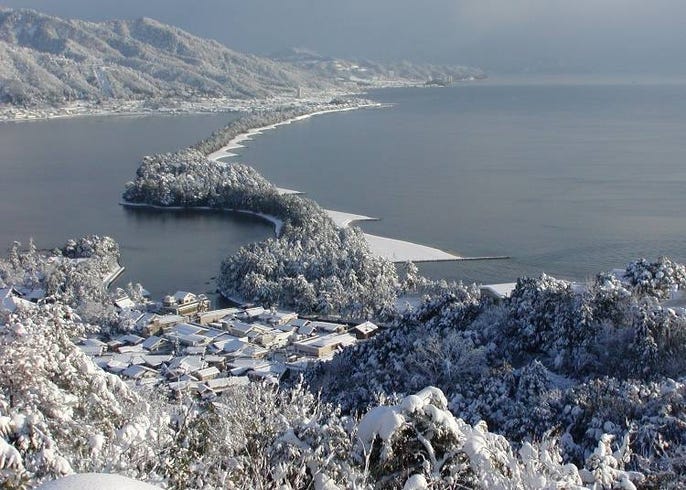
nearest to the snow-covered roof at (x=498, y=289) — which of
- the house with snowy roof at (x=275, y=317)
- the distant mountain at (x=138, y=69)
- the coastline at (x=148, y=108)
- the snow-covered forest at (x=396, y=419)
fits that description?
the house with snowy roof at (x=275, y=317)

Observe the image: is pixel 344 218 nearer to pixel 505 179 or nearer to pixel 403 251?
pixel 403 251

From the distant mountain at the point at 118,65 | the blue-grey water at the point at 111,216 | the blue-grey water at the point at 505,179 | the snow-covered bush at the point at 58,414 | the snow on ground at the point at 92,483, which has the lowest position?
the blue-grey water at the point at 111,216

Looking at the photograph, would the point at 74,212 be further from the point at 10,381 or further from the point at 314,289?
the point at 10,381

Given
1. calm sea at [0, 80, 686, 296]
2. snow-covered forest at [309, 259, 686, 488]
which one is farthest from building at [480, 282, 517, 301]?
snow-covered forest at [309, 259, 686, 488]

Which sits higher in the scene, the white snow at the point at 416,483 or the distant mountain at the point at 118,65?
the distant mountain at the point at 118,65

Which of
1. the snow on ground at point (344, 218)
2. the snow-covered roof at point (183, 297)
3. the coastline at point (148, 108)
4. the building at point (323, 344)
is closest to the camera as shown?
the building at point (323, 344)

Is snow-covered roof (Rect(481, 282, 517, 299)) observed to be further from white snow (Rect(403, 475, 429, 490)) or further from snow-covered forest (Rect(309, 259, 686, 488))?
white snow (Rect(403, 475, 429, 490))

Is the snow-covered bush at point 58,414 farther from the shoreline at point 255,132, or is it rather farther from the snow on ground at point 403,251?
the shoreline at point 255,132
